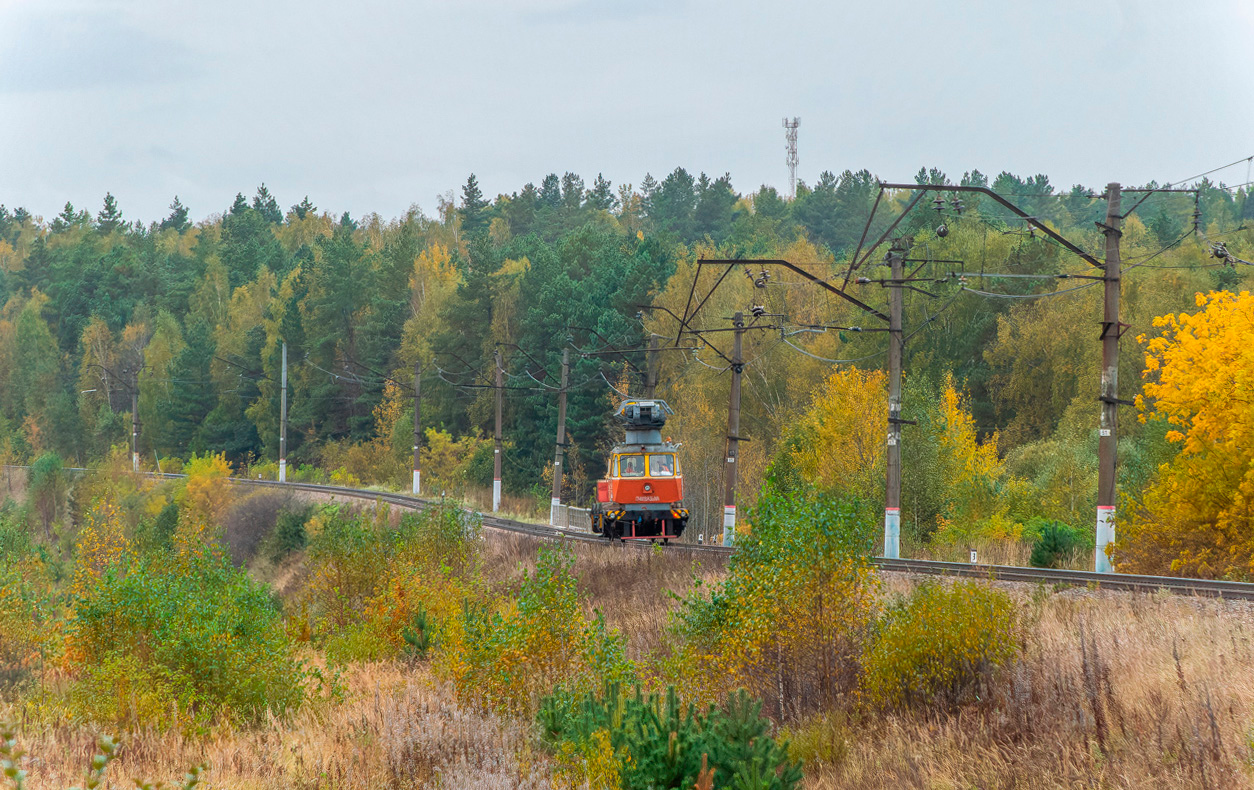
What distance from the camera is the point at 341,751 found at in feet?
44.1

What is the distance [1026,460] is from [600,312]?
2496 cm

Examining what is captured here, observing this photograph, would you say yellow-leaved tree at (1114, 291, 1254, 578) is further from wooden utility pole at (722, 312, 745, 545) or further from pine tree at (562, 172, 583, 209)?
pine tree at (562, 172, 583, 209)

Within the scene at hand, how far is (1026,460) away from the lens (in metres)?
49.4

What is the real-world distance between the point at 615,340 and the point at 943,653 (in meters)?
47.2

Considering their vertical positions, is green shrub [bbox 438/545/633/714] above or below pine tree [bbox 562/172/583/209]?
below

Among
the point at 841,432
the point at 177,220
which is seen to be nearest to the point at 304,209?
the point at 177,220

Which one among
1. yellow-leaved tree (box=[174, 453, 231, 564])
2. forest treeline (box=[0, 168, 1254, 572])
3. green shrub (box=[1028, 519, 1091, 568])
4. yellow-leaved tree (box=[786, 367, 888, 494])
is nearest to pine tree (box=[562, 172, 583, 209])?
forest treeline (box=[0, 168, 1254, 572])

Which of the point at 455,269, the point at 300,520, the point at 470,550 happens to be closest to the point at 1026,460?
the point at 470,550

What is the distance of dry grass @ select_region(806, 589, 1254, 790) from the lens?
375 inches

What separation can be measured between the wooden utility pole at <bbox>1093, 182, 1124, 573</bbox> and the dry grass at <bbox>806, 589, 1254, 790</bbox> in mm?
6759

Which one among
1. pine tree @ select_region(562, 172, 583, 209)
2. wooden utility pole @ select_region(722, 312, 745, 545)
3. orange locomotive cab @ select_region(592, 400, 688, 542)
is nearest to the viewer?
wooden utility pole @ select_region(722, 312, 745, 545)

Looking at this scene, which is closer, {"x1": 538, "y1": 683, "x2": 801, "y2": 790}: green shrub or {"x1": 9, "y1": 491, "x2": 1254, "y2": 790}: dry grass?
{"x1": 538, "y1": 683, "x2": 801, "y2": 790}: green shrub

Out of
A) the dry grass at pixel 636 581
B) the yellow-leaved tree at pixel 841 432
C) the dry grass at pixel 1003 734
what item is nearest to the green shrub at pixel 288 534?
the dry grass at pixel 636 581

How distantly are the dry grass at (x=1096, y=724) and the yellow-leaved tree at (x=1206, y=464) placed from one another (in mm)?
8740
